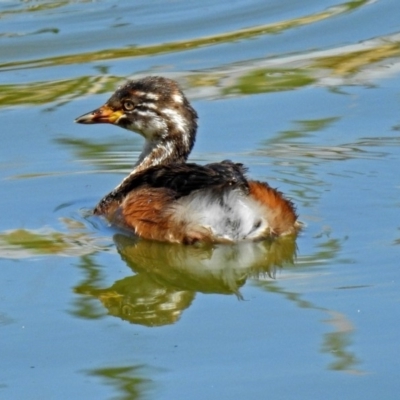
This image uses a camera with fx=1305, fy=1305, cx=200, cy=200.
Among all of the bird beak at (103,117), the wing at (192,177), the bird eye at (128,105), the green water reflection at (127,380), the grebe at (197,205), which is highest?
the bird eye at (128,105)

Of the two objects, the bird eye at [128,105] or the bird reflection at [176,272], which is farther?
the bird eye at [128,105]

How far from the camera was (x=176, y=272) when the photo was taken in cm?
652

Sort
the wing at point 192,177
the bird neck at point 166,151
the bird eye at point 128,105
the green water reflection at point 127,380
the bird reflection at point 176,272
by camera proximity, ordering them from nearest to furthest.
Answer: the green water reflection at point 127,380 → the bird reflection at point 176,272 → the wing at point 192,177 → the bird neck at point 166,151 → the bird eye at point 128,105

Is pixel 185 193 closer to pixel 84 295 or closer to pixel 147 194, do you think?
pixel 147 194

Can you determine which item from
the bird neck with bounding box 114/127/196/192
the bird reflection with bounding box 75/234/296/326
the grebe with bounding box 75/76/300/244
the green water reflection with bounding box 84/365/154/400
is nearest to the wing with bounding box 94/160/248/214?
the grebe with bounding box 75/76/300/244

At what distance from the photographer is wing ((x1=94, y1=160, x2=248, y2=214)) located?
668 centimetres

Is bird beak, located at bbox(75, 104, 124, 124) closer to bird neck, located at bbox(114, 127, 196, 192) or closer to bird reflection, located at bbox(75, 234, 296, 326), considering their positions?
bird neck, located at bbox(114, 127, 196, 192)

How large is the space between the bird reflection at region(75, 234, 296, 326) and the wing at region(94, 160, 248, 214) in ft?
1.02

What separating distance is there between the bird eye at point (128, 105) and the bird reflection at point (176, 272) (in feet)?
3.26

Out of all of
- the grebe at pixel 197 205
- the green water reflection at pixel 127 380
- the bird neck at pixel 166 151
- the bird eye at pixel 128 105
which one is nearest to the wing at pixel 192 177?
the grebe at pixel 197 205

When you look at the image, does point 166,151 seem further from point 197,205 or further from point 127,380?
point 127,380

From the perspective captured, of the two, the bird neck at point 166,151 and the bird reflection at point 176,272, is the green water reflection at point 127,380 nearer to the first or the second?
the bird reflection at point 176,272

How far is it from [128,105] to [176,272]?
1.65 metres

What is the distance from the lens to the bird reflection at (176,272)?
235 inches
